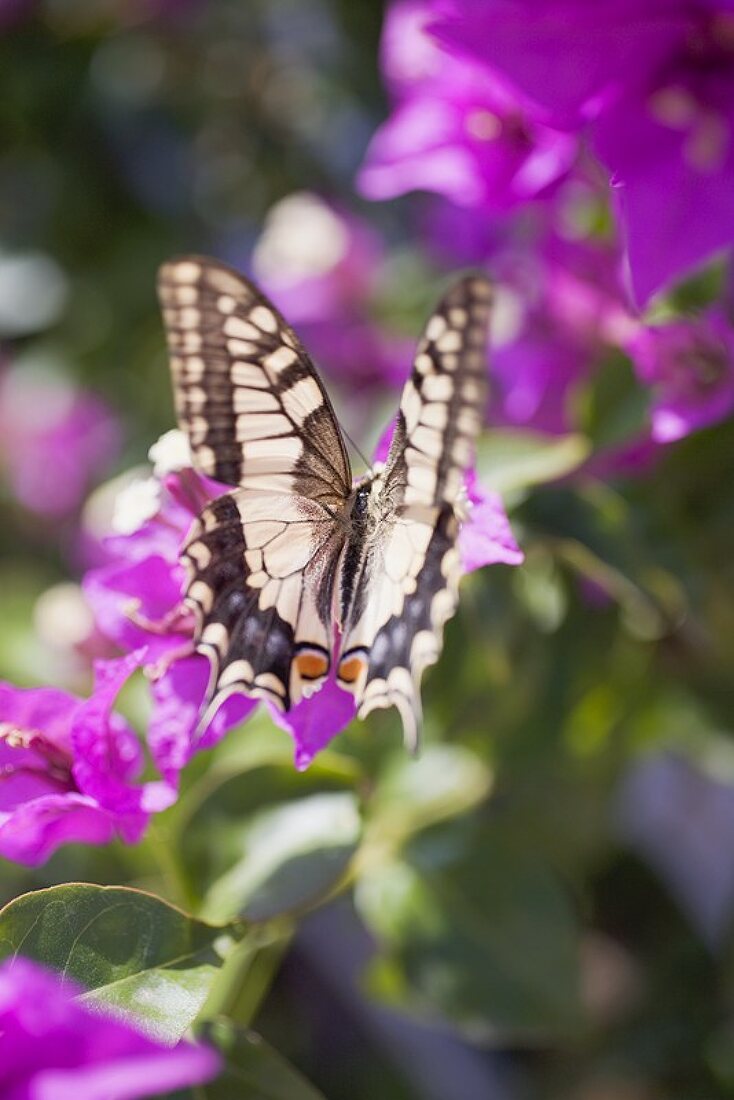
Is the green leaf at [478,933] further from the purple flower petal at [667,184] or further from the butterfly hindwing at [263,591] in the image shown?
the purple flower petal at [667,184]

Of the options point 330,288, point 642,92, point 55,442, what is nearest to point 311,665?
point 642,92

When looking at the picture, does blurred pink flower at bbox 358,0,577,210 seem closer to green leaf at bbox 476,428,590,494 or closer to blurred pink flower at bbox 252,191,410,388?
green leaf at bbox 476,428,590,494

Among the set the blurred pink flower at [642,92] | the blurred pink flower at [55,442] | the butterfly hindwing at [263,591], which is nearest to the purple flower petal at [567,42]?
the blurred pink flower at [642,92]

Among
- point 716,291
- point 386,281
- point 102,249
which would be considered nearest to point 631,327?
point 716,291

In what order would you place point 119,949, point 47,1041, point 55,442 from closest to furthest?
1. point 47,1041
2. point 119,949
3. point 55,442

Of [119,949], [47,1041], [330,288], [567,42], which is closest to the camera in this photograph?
[47,1041]

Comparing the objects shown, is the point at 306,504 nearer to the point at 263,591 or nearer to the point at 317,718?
the point at 263,591

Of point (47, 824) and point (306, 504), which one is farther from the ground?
point (306, 504)
